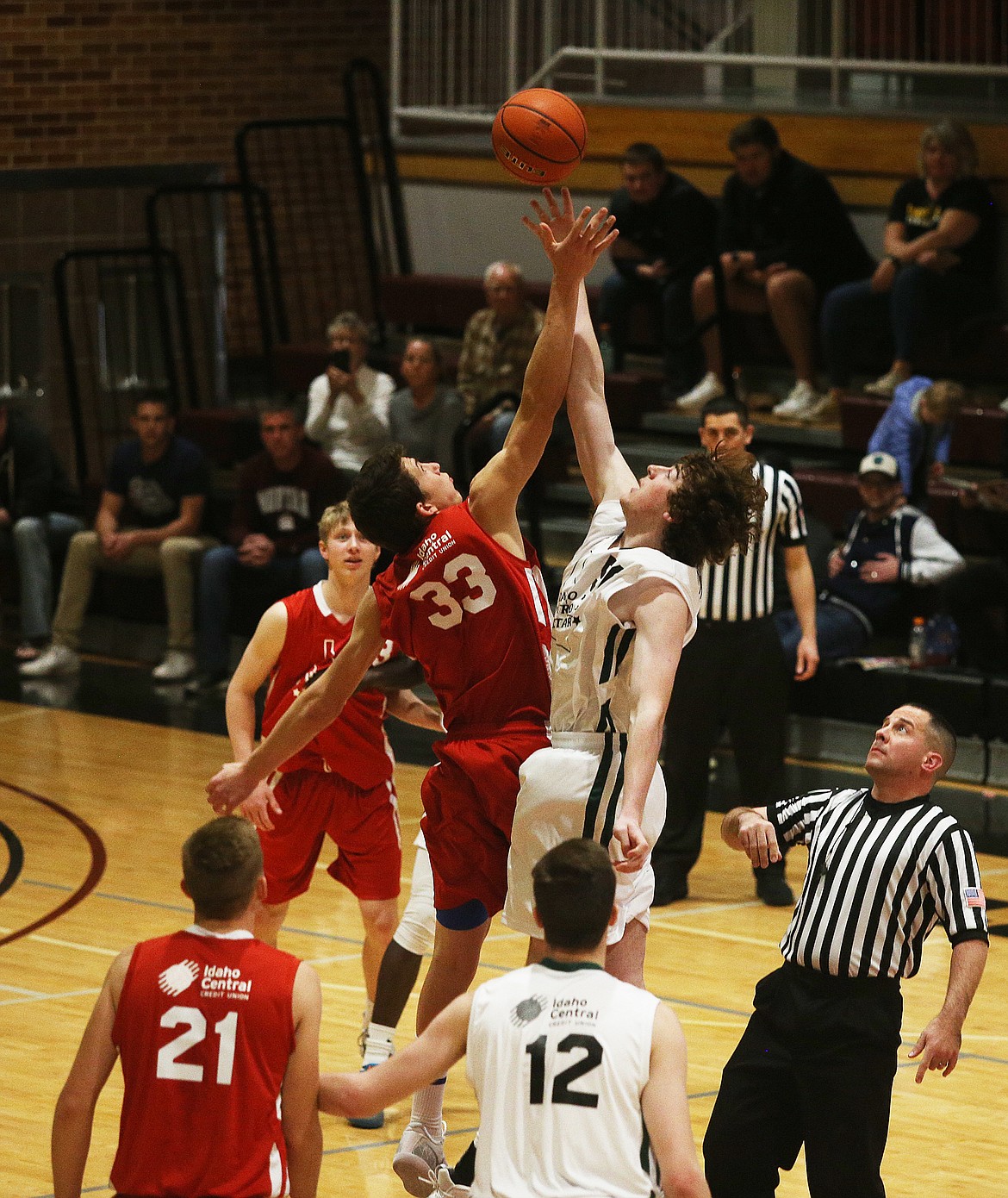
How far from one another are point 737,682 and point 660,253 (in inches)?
188

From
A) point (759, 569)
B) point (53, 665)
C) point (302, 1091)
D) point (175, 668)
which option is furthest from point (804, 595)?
point (53, 665)

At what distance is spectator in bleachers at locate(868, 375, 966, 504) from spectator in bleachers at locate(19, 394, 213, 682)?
12.4ft

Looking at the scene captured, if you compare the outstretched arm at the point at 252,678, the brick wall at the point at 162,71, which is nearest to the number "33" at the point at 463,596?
the outstretched arm at the point at 252,678

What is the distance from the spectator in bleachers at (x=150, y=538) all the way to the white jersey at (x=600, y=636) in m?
6.85

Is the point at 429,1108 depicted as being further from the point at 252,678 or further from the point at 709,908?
the point at 709,908

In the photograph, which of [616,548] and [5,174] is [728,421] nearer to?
[616,548]

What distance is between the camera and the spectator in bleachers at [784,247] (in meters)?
11.0

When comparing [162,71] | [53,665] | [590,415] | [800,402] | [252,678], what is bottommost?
[53,665]

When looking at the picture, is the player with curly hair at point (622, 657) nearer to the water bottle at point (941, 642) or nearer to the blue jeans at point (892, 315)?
the water bottle at point (941, 642)

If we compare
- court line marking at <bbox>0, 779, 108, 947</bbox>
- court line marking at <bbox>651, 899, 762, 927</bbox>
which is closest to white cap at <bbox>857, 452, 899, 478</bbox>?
court line marking at <bbox>651, 899, 762, 927</bbox>

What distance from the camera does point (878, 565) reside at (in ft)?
30.5

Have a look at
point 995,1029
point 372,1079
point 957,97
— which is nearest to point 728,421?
point 995,1029

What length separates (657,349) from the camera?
12.5 metres

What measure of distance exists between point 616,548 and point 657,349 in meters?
8.23
